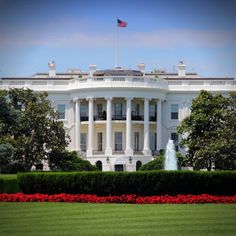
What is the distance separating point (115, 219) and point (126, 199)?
6.86m

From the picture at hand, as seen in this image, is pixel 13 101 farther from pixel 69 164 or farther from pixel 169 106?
pixel 169 106

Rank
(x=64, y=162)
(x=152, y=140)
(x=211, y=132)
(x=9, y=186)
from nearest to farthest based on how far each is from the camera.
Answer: (x=9, y=186) → (x=211, y=132) → (x=64, y=162) → (x=152, y=140)

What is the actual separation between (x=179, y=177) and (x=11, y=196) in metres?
7.67

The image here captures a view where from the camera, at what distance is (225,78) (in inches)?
3617

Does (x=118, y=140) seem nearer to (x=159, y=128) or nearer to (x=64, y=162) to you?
(x=159, y=128)

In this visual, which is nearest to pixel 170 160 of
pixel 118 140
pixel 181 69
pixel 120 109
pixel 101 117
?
pixel 118 140

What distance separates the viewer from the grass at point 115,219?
28.7 m

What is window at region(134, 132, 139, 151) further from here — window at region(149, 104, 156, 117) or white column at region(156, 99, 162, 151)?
window at region(149, 104, 156, 117)

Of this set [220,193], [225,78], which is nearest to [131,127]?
[225,78]

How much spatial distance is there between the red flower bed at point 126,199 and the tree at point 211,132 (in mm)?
29918

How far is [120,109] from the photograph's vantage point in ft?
286

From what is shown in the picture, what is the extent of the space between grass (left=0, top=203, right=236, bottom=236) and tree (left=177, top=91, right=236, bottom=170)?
32447 millimetres

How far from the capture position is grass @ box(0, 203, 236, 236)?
28.7 m

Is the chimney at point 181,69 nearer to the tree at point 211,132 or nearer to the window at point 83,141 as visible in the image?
the window at point 83,141
